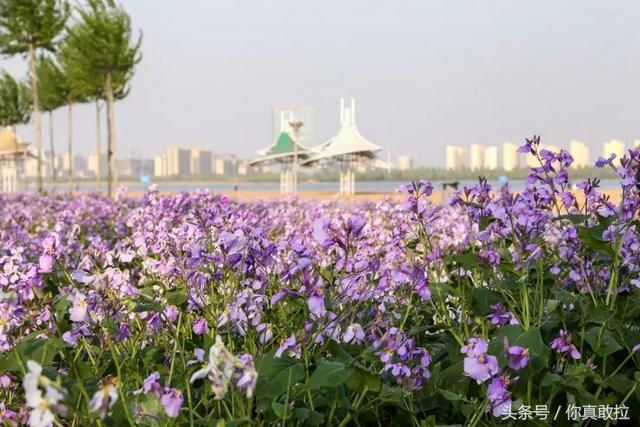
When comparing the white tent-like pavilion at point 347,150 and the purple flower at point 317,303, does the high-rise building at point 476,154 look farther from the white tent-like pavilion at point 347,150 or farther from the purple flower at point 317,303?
the purple flower at point 317,303

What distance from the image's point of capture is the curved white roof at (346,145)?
35156 mm

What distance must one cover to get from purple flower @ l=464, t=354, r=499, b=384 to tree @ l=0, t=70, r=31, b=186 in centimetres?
4295

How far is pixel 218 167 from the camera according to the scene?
17525 cm

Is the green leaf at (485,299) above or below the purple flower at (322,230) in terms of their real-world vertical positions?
below

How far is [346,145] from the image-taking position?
117 ft

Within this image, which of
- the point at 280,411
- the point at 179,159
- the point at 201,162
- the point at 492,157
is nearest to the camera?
the point at 280,411

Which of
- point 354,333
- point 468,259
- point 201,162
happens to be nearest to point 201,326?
point 354,333

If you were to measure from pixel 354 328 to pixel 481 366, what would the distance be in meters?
0.43

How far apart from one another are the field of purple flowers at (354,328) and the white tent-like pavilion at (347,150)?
31707mm

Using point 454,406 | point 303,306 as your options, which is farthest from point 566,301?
point 303,306

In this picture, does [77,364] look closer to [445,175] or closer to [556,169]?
[556,169]

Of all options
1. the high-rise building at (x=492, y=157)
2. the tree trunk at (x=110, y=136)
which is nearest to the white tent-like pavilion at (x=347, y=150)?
the tree trunk at (x=110, y=136)

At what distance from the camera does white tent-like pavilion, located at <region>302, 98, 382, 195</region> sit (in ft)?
116

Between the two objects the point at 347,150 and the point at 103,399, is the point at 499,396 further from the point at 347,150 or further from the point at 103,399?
the point at 347,150
